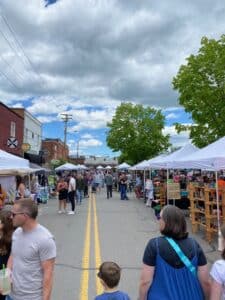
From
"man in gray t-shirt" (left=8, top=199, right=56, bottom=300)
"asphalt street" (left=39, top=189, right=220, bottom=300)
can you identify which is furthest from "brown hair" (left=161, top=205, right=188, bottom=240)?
"asphalt street" (left=39, top=189, right=220, bottom=300)

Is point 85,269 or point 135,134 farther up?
point 135,134

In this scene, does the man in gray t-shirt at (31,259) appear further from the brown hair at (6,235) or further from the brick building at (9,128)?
the brick building at (9,128)

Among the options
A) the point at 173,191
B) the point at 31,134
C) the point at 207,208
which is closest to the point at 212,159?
the point at 207,208

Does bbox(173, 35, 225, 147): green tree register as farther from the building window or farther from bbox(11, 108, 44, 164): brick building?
bbox(11, 108, 44, 164): brick building

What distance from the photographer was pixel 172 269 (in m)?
3.22

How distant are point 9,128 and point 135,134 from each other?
27835 mm

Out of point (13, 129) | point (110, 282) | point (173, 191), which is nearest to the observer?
point (110, 282)

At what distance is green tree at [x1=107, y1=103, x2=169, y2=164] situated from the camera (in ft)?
187

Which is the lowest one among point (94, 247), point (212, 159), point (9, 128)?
point (94, 247)

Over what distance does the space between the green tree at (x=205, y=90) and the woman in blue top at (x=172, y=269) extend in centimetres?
1947

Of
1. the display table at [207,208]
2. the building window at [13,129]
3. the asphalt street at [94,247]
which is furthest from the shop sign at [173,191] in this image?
the building window at [13,129]

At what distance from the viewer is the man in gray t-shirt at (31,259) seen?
360cm

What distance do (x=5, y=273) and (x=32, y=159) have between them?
1332 inches

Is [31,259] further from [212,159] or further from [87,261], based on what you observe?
[212,159]
